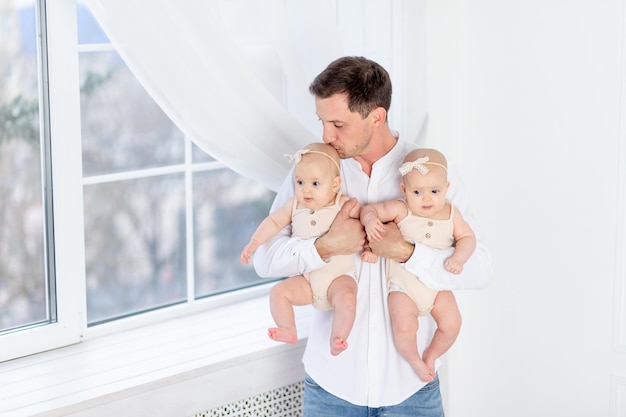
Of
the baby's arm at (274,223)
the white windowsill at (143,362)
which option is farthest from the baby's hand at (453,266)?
→ the white windowsill at (143,362)

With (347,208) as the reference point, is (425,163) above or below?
above

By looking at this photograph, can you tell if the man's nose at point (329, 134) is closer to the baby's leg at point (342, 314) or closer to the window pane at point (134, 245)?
the baby's leg at point (342, 314)

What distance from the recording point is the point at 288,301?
2191mm

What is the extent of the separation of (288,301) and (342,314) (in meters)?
0.15

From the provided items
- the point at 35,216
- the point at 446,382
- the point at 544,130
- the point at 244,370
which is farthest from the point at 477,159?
the point at 35,216

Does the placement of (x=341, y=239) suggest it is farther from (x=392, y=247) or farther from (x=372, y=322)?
(x=372, y=322)

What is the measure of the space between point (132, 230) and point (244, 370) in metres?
0.68

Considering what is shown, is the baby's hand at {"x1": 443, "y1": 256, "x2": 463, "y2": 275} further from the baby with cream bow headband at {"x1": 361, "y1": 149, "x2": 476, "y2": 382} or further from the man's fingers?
the man's fingers

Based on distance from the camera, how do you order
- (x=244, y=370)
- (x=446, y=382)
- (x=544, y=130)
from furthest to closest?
(x=446, y=382) < (x=544, y=130) < (x=244, y=370)

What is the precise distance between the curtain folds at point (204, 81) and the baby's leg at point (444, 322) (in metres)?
0.69

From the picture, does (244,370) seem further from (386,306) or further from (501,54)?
(501,54)

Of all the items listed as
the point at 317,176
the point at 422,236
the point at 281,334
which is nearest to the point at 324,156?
the point at 317,176

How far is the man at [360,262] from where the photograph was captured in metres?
2.14

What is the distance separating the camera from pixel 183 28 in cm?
229
